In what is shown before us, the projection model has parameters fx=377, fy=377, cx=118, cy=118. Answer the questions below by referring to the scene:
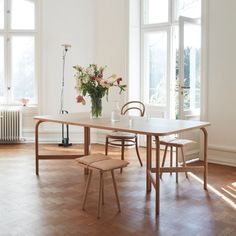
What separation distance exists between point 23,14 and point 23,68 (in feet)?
3.37

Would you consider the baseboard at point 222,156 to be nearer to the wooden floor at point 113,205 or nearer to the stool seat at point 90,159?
the wooden floor at point 113,205

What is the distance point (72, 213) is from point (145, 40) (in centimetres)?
416

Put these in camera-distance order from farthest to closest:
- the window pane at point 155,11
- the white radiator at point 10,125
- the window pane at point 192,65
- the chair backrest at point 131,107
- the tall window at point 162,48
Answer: the white radiator at point 10,125
the window pane at point 155,11
the tall window at point 162,48
the chair backrest at point 131,107
the window pane at point 192,65

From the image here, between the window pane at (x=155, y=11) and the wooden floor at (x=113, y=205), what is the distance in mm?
2835

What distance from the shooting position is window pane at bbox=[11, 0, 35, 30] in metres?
7.19

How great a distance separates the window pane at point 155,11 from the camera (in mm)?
6512

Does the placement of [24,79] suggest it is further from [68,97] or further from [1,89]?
[68,97]

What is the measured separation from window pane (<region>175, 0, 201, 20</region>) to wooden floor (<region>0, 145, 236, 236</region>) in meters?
2.45

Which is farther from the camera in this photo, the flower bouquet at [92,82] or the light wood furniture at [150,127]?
the flower bouquet at [92,82]

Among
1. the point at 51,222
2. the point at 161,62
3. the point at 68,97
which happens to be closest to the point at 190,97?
the point at 161,62

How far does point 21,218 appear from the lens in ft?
10.6

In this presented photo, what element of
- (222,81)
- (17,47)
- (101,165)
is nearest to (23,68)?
(17,47)

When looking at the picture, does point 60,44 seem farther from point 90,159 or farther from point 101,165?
point 101,165

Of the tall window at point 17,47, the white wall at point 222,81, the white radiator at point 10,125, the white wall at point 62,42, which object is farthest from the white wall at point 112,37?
the white wall at point 222,81
